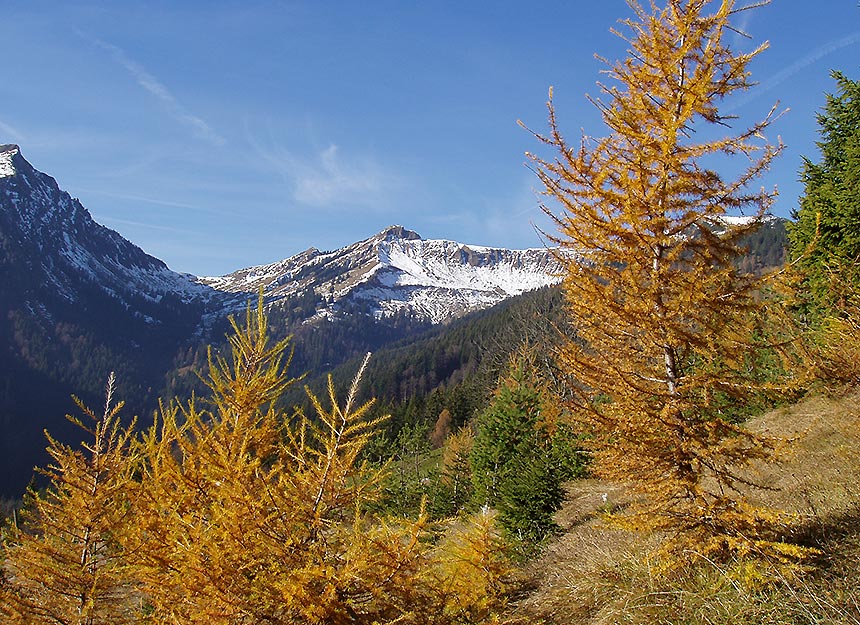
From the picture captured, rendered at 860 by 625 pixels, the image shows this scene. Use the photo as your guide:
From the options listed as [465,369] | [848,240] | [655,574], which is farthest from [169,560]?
[465,369]

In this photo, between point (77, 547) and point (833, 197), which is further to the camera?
point (833, 197)

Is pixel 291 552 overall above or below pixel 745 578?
below

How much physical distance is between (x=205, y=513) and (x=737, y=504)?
20.0ft

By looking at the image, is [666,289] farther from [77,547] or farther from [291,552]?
[77,547]

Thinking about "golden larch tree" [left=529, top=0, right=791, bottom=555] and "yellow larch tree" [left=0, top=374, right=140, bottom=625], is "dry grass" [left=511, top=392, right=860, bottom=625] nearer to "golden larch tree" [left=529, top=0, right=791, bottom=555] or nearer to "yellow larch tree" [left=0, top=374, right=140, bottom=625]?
"golden larch tree" [left=529, top=0, right=791, bottom=555]

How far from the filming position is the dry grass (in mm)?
4105

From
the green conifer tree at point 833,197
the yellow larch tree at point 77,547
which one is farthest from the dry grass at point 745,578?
the green conifer tree at point 833,197

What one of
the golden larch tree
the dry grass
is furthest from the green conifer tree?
the golden larch tree

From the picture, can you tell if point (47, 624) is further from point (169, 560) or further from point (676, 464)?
point (676, 464)

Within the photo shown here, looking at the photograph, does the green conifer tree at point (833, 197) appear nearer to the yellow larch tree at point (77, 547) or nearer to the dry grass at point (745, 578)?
the dry grass at point (745, 578)

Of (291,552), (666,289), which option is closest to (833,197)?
(666,289)

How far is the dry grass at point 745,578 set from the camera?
4105 mm

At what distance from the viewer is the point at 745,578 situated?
4320 mm

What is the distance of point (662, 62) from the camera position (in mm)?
5453
